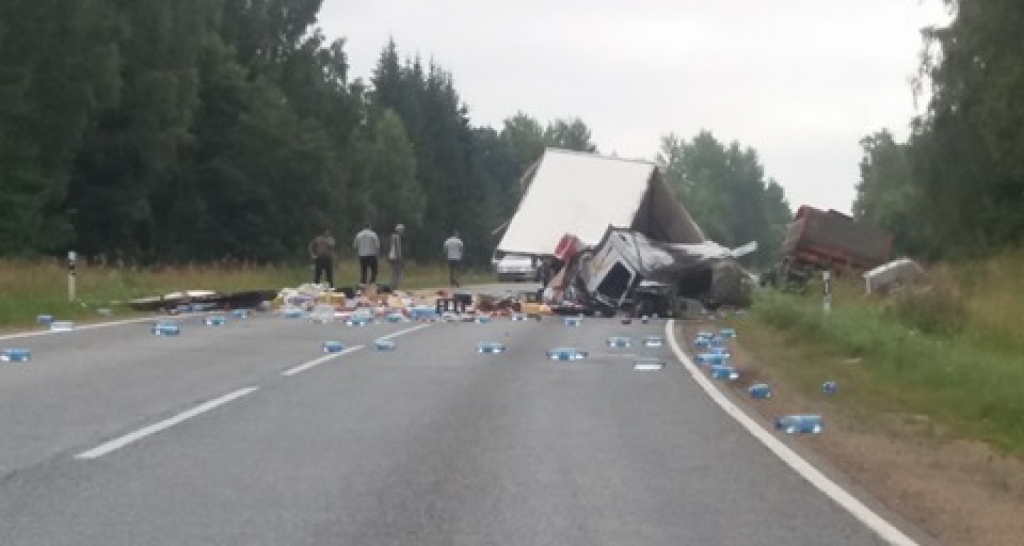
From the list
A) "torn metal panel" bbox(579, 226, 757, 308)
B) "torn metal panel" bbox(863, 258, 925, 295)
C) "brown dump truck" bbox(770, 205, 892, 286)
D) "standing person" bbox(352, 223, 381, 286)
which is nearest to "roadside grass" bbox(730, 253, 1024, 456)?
"torn metal panel" bbox(863, 258, 925, 295)

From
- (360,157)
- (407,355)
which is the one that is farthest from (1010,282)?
(360,157)

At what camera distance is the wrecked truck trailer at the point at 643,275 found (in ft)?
108

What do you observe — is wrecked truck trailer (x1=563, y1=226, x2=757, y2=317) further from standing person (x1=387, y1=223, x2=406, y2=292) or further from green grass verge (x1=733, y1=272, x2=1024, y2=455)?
standing person (x1=387, y1=223, x2=406, y2=292)

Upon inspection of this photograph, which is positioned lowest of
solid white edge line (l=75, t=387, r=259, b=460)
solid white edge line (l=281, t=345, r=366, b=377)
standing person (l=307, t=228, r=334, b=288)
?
solid white edge line (l=75, t=387, r=259, b=460)

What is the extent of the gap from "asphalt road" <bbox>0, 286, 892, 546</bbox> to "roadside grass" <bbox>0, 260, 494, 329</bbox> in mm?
10244

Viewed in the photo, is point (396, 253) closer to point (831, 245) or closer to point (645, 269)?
point (831, 245)

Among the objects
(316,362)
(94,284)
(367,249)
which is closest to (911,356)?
(316,362)

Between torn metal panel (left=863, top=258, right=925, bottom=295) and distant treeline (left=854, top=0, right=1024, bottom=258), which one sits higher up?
distant treeline (left=854, top=0, right=1024, bottom=258)

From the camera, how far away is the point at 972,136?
40.7m

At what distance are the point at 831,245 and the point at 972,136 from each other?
179 inches

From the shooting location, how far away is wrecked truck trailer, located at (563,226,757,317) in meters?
33.0

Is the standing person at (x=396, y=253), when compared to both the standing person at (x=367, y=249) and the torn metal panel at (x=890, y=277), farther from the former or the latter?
the torn metal panel at (x=890, y=277)

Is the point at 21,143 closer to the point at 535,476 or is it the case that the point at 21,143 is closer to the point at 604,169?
the point at 604,169

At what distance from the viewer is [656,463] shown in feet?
33.0
